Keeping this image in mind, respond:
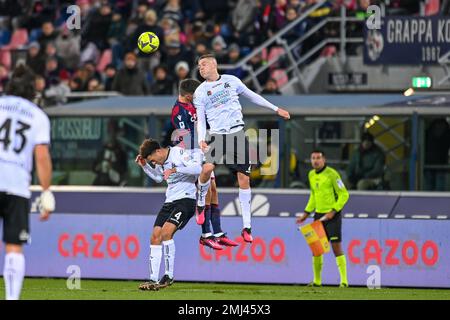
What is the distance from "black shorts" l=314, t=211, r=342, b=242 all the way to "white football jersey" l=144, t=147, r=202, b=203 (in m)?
3.82

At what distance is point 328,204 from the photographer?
72.4 feet

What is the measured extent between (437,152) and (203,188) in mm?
6673

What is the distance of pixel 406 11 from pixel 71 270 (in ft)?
27.9

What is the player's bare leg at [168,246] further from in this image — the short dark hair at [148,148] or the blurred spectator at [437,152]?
the blurred spectator at [437,152]

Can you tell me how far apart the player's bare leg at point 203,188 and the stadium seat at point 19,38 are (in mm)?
14882

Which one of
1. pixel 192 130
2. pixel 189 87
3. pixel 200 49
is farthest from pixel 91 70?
pixel 189 87

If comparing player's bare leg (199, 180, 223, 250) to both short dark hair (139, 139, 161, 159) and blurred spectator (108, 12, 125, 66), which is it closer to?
short dark hair (139, 139, 161, 159)

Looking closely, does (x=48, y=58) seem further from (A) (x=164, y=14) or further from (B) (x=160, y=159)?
(B) (x=160, y=159)

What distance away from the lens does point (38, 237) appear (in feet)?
79.5

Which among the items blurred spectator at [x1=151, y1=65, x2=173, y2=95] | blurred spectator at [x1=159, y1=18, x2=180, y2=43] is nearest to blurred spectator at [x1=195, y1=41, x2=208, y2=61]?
blurred spectator at [x1=159, y1=18, x2=180, y2=43]

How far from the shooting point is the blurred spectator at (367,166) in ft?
78.6

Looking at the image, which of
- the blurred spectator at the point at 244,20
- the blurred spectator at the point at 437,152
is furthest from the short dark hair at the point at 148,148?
the blurred spectator at the point at 244,20

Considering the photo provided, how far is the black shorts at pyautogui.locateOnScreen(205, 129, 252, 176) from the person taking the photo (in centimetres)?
1812
